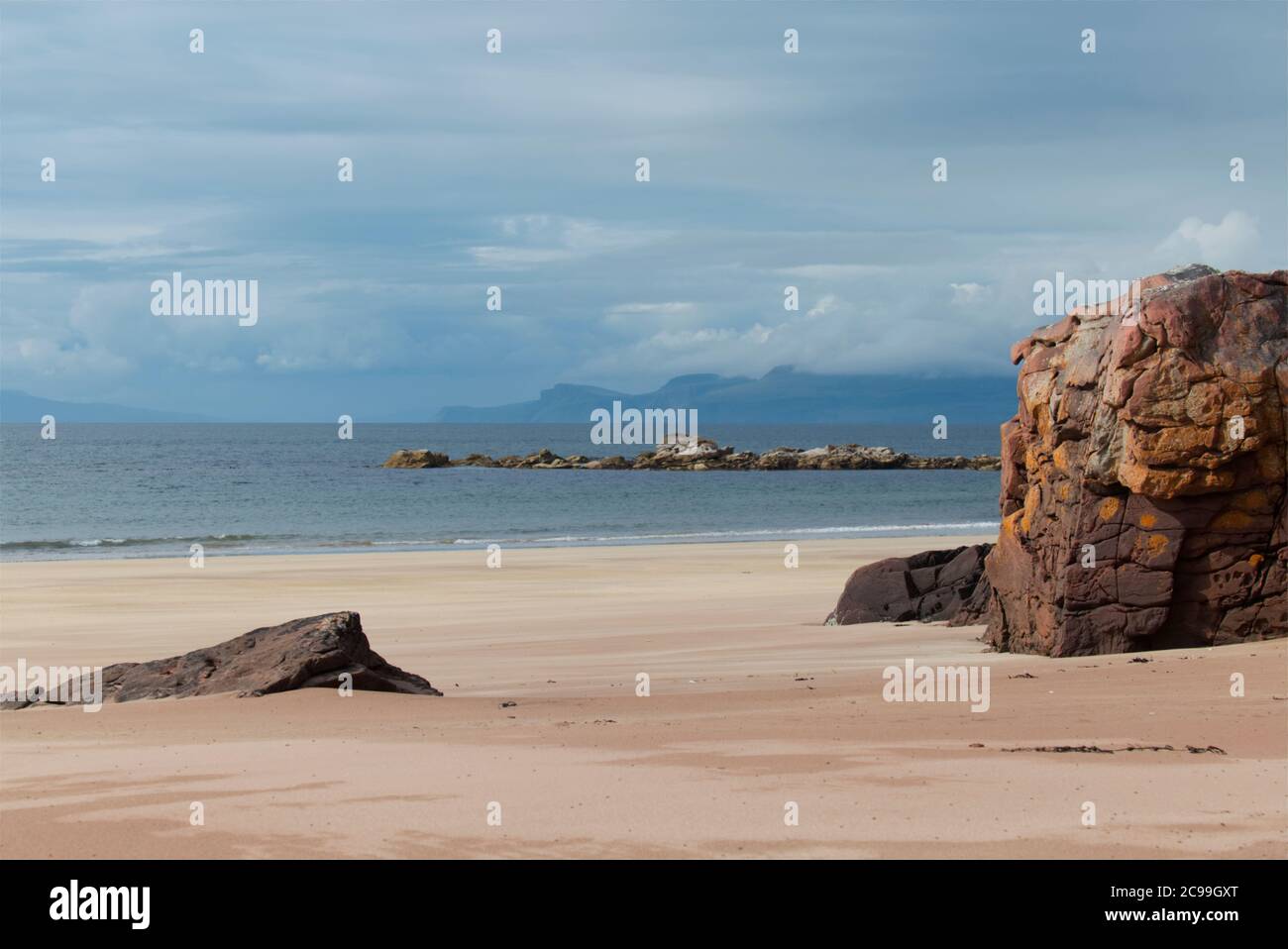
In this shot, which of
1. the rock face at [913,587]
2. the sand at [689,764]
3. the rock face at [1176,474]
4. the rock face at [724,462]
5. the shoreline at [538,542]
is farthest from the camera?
the rock face at [724,462]

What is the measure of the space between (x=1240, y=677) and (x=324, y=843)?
820 centimetres

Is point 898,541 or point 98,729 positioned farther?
point 898,541

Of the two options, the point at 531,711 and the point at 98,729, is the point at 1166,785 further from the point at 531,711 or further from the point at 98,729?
the point at 98,729

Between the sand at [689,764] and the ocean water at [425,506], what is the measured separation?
35534 mm

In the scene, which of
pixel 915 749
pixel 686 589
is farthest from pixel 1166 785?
pixel 686 589

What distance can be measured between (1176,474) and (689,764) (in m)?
7.22

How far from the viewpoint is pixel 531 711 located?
11195mm

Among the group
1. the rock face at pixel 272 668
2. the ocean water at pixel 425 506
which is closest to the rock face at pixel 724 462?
the ocean water at pixel 425 506

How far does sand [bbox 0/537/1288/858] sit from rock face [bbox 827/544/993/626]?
2.16 metres

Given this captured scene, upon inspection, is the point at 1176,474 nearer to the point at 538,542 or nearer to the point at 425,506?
the point at 538,542

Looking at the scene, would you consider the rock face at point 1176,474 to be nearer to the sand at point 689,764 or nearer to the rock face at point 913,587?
the sand at point 689,764

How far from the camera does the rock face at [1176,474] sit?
13.1 metres

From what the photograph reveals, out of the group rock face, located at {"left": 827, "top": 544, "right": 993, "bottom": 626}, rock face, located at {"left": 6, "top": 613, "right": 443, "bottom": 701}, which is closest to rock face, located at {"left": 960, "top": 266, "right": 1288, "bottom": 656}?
rock face, located at {"left": 827, "top": 544, "right": 993, "bottom": 626}
